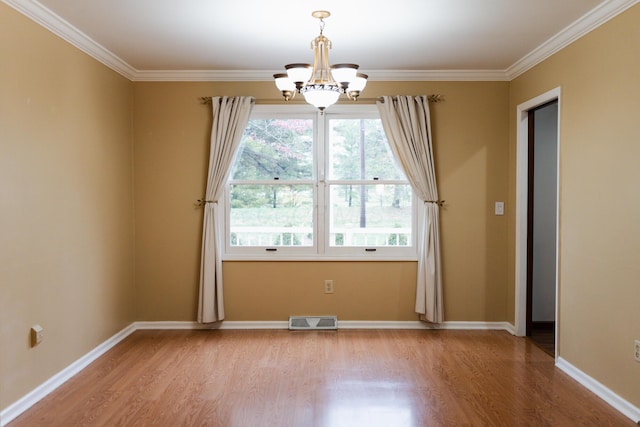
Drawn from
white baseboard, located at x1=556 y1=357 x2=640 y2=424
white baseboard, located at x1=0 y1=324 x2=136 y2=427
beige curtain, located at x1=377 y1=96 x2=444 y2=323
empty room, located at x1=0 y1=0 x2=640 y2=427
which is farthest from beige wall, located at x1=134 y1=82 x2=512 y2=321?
white baseboard, located at x1=556 y1=357 x2=640 y2=424

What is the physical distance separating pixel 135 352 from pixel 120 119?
209 cm

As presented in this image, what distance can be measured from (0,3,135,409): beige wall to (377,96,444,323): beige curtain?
8.46 ft

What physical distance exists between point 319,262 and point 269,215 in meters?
0.69

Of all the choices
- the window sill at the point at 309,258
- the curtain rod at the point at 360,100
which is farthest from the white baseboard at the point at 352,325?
the curtain rod at the point at 360,100

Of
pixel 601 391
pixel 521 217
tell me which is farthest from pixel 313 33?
pixel 601 391

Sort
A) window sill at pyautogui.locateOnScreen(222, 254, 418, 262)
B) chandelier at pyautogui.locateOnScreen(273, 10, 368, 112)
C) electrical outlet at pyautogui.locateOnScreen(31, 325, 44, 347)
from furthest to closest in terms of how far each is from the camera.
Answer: window sill at pyautogui.locateOnScreen(222, 254, 418, 262)
electrical outlet at pyautogui.locateOnScreen(31, 325, 44, 347)
chandelier at pyautogui.locateOnScreen(273, 10, 368, 112)

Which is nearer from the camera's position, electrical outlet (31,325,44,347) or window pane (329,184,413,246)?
electrical outlet (31,325,44,347)

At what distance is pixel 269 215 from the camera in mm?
4867

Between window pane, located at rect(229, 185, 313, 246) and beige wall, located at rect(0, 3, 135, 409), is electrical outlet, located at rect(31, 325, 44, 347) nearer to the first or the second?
beige wall, located at rect(0, 3, 135, 409)

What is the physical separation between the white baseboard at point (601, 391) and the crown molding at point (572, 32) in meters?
2.39

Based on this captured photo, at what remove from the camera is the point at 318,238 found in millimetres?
4848

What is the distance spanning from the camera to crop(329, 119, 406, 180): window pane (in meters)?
4.83

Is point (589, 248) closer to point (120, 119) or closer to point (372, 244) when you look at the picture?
point (372, 244)

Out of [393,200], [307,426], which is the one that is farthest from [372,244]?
[307,426]
